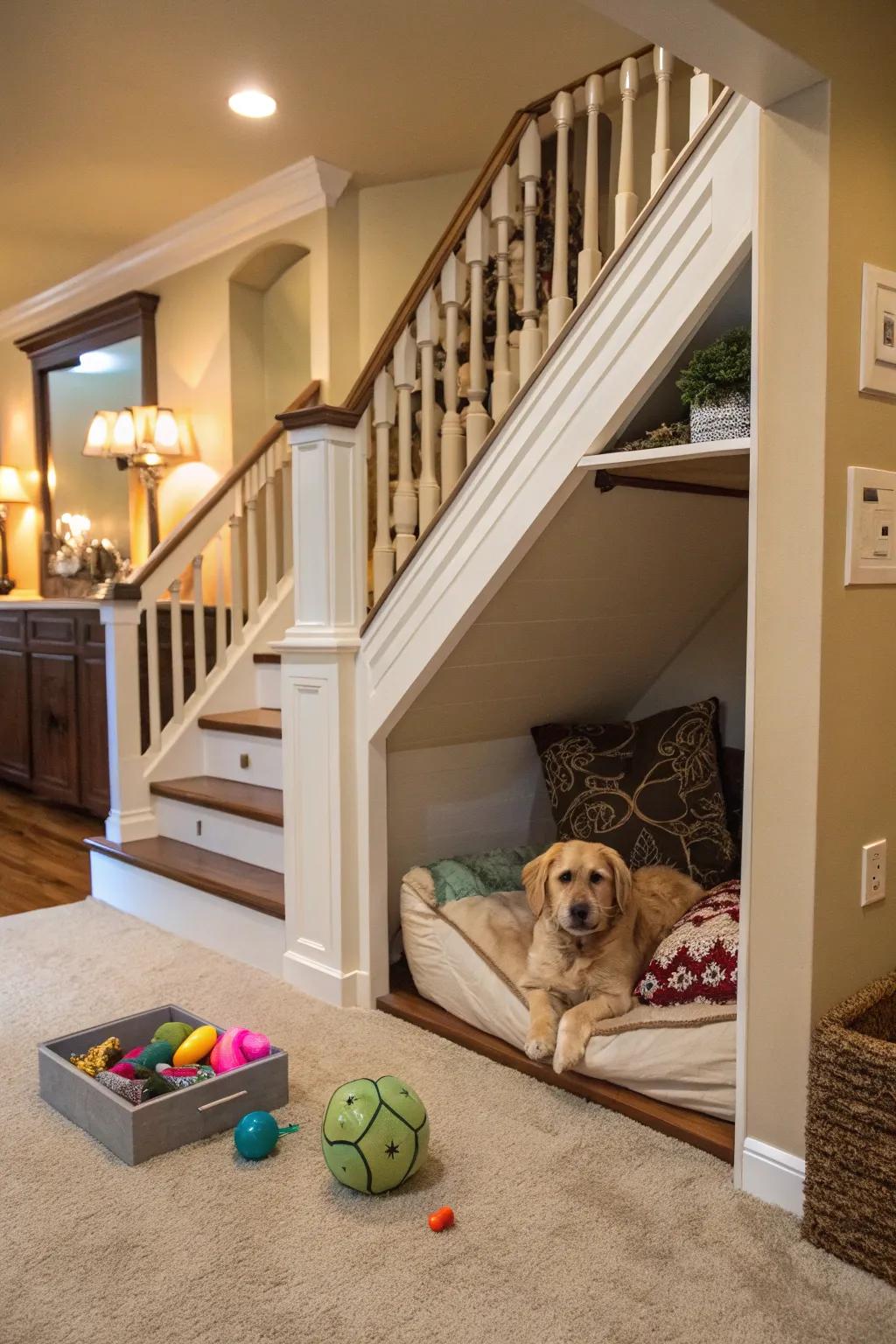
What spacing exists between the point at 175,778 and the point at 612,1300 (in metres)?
2.74

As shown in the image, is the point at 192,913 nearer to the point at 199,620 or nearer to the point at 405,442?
the point at 199,620

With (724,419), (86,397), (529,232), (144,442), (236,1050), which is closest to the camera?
(724,419)

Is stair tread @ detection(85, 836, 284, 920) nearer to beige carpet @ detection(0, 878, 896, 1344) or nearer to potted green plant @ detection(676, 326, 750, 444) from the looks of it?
beige carpet @ detection(0, 878, 896, 1344)

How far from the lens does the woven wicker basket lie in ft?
5.31

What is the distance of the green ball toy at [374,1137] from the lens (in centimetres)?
186

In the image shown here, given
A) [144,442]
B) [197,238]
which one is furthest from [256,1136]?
[197,238]

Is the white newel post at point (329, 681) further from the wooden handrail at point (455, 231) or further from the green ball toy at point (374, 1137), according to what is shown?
the green ball toy at point (374, 1137)

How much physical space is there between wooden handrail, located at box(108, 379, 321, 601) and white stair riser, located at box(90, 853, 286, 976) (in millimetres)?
992

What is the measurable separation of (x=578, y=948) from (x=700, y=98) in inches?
69.4

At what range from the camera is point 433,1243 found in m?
1.77

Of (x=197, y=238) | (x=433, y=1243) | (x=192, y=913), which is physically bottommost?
(x=433, y=1243)

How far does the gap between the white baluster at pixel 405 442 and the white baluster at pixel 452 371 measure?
121 millimetres

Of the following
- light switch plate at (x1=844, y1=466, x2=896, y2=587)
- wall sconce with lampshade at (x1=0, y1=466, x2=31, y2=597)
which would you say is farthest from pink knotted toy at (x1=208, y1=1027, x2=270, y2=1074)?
wall sconce with lampshade at (x1=0, y1=466, x2=31, y2=597)

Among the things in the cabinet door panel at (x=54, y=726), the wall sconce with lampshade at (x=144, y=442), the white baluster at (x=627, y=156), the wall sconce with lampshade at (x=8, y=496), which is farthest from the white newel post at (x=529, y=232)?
the wall sconce with lampshade at (x=8, y=496)
